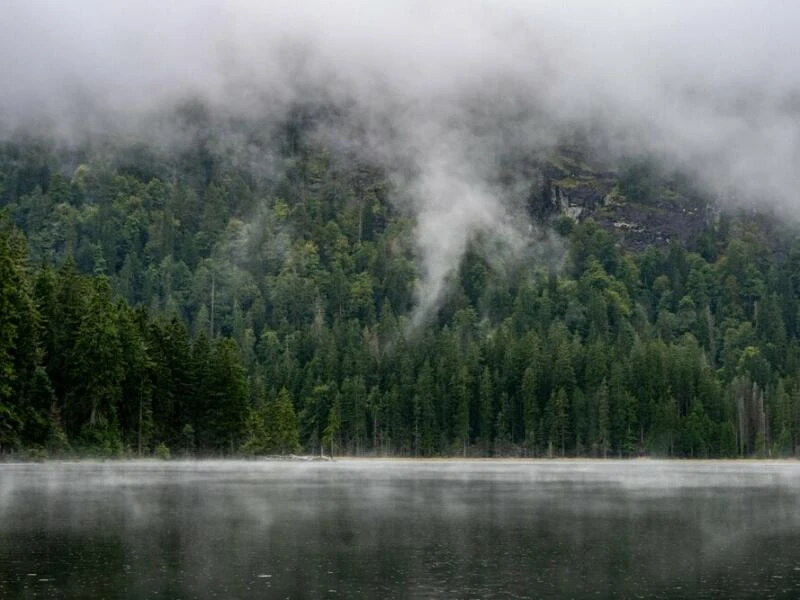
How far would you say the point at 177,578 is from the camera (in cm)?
4478

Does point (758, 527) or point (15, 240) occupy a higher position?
point (15, 240)

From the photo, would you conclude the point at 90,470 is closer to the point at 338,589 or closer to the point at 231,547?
the point at 231,547

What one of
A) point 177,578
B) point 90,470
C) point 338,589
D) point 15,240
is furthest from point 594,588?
point 15,240

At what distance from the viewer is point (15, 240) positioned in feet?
439

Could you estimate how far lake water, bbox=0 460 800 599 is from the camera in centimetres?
4378

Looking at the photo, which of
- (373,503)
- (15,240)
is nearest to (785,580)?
(373,503)

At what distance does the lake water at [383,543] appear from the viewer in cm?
4378

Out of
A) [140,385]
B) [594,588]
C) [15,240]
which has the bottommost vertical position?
[594,588]

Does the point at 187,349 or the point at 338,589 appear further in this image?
the point at 187,349

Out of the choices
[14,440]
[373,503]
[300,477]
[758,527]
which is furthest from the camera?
[300,477]

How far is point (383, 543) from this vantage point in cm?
5678

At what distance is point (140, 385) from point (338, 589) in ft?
345

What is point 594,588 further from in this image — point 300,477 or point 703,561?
point 300,477

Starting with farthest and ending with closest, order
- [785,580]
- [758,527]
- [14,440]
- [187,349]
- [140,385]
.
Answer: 1. [187,349]
2. [140,385]
3. [14,440]
4. [758,527]
5. [785,580]
